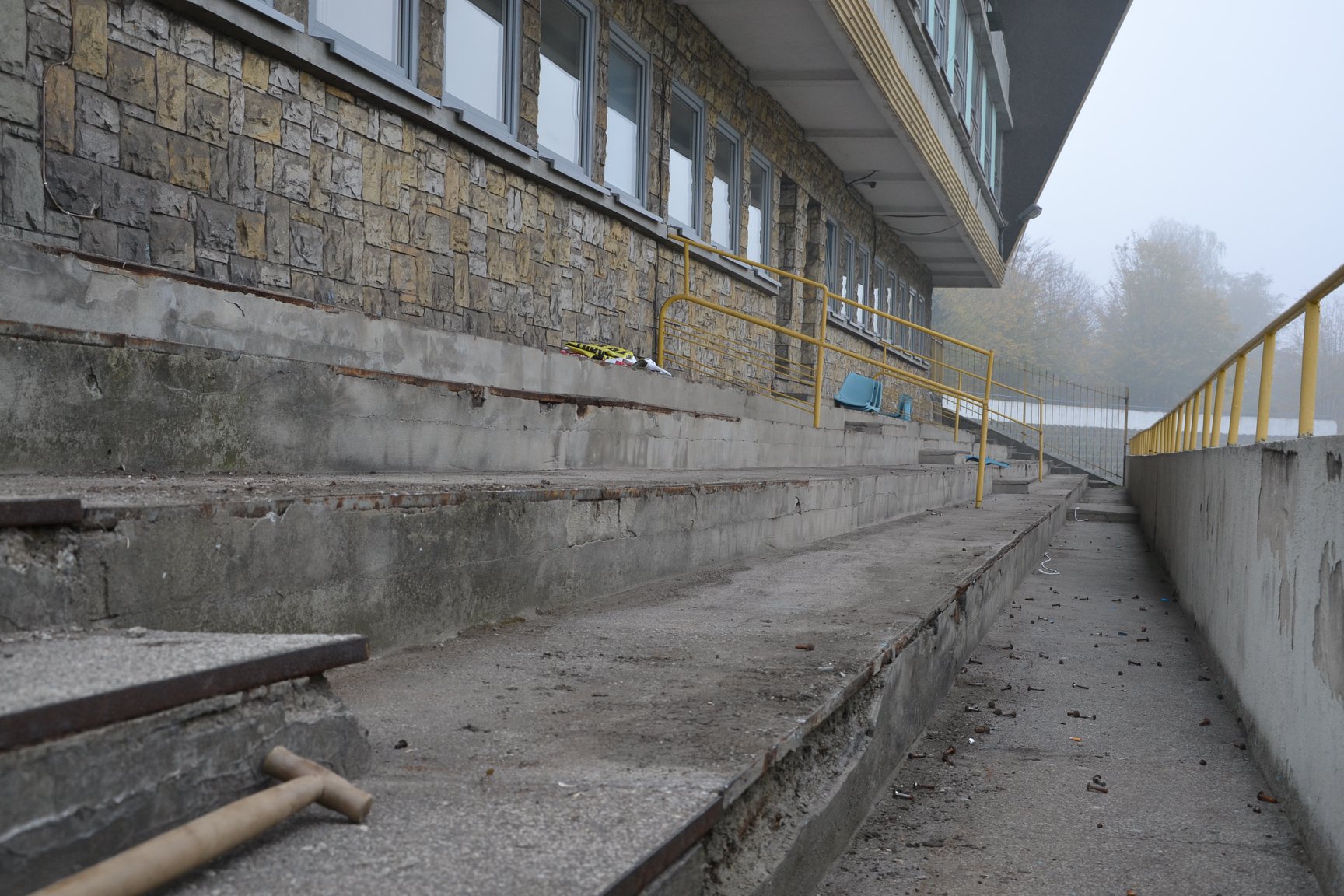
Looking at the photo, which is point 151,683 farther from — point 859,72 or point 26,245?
point 859,72

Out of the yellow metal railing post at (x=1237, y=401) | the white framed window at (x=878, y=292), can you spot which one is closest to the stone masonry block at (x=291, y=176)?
the yellow metal railing post at (x=1237, y=401)

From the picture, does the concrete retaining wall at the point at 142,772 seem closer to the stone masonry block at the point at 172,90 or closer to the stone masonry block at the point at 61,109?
the stone masonry block at the point at 61,109

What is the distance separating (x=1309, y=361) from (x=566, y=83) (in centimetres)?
628

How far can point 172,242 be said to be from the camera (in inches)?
175

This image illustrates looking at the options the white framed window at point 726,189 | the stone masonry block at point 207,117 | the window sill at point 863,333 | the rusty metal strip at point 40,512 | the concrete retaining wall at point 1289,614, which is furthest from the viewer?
the window sill at point 863,333

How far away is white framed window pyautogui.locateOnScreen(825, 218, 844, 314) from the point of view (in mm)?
15898

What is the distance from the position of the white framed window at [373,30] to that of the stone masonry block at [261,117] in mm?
518

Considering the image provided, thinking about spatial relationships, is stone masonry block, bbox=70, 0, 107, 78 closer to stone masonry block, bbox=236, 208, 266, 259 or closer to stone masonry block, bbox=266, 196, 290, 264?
stone masonry block, bbox=236, 208, 266, 259

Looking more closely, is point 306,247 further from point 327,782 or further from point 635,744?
point 327,782

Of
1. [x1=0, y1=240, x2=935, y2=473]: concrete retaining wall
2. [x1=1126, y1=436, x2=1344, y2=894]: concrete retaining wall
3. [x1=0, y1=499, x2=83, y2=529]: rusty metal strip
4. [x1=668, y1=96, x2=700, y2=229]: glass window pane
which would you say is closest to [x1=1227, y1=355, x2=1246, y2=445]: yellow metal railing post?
[x1=1126, y1=436, x2=1344, y2=894]: concrete retaining wall

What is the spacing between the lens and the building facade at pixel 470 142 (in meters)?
4.15

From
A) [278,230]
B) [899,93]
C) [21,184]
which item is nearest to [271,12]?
[278,230]

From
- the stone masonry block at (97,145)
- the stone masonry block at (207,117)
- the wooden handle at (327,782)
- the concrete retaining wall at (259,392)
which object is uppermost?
the stone masonry block at (207,117)

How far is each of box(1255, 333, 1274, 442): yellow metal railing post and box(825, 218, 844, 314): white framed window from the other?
11503 millimetres
